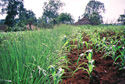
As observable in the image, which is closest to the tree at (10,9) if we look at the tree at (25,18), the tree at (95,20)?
the tree at (25,18)

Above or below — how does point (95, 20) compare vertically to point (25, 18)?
below

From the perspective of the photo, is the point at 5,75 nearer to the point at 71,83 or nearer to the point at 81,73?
the point at 71,83

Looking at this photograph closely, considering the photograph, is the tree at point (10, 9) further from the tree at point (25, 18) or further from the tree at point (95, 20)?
the tree at point (95, 20)

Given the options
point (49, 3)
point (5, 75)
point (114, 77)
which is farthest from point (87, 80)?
point (49, 3)

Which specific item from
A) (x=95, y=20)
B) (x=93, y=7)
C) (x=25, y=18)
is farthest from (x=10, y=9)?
(x=93, y=7)

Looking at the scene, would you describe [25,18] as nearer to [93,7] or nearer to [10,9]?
[10,9]

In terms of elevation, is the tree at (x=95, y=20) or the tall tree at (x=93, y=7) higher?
the tall tree at (x=93, y=7)

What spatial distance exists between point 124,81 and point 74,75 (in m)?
0.59

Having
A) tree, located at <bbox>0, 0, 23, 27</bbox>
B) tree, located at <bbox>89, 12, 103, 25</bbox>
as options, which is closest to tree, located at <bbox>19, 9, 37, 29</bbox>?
tree, located at <bbox>0, 0, 23, 27</bbox>

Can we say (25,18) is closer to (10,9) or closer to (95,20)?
(10,9)

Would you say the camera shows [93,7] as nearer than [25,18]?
No

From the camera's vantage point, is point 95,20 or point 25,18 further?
point 25,18

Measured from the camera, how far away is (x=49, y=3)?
45.7 m

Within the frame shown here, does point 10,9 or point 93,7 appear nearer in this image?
point 10,9
